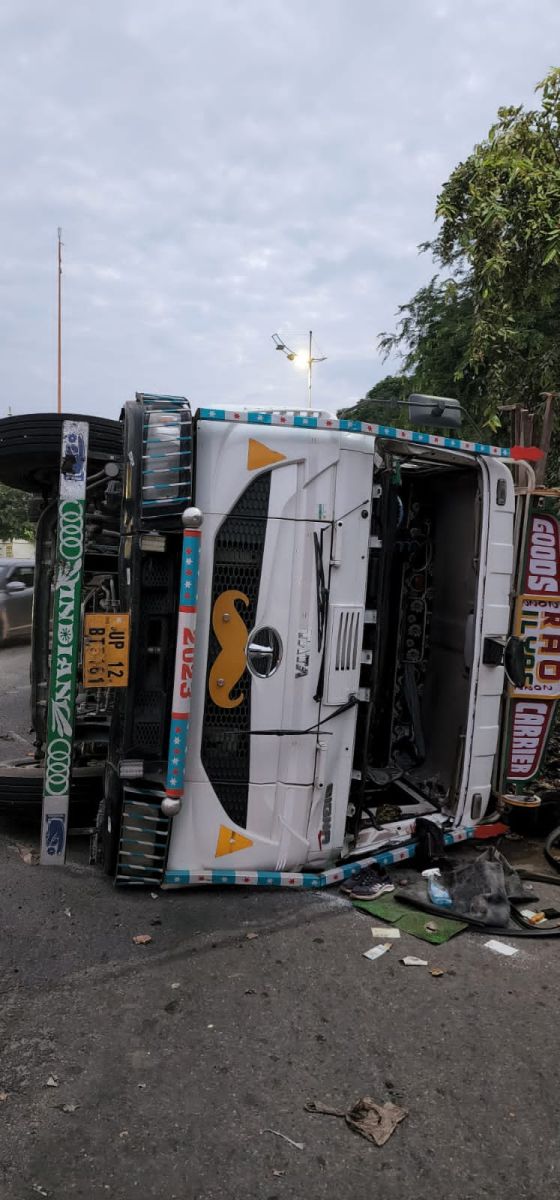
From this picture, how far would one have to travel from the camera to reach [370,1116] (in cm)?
232

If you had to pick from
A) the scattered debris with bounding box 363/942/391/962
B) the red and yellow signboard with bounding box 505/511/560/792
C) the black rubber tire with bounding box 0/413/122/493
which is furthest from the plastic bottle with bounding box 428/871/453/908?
the black rubber tire with bounding box 0/413/122/493

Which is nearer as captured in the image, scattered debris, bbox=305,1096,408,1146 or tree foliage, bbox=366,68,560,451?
scattered debris, bbox=305,1096,408,1146

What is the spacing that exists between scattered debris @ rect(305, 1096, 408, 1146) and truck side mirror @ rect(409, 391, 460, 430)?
3348 millimetres

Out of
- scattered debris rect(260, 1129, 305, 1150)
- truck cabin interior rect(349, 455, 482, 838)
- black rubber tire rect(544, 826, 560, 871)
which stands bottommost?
scattered debris rect(260, 1129, 305, 1150)

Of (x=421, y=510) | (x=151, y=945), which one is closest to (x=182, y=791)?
(x=151, y=945)

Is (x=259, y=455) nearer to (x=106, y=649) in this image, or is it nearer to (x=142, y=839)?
(x=106, y=649)

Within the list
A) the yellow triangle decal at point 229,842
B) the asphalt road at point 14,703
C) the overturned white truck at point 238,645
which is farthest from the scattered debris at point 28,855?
the asphalt road at point 14,703

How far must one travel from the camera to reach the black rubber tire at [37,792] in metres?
4.18

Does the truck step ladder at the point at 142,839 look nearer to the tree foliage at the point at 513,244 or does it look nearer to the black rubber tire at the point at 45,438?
the black rubber tire at the point at 45,438

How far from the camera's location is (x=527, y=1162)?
2.16 metres

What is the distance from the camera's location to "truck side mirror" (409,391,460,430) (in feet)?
14.2

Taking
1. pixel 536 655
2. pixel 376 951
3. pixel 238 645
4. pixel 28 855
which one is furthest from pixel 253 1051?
pixel 536 655

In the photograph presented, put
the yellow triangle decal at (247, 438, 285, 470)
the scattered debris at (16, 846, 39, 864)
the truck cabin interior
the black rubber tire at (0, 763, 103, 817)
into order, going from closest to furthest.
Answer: the yellow triangle decal at (247, 438, 285, 470), the scattered debris at (16, 846, 39, 864), the black rubber tire at (0, 763, 103, 817), the truck cabin interior

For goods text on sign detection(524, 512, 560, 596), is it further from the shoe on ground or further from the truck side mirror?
the shoe on ground
